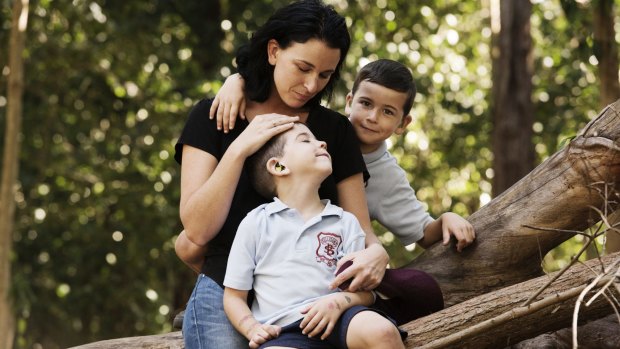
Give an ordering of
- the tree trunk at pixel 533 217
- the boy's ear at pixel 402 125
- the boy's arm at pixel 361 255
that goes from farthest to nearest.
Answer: the boy's ear at pixel 402 125
the tree trunk at pixel 533 217
the boy's arm at pixel 361 255

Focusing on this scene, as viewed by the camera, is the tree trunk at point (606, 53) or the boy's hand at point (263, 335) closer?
the boy's hand at point (263, 335)

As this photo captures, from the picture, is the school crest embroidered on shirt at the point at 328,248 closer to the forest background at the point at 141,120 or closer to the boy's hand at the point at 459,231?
the boy's hand at the point at 459,231

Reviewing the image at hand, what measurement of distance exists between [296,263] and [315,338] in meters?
0.24

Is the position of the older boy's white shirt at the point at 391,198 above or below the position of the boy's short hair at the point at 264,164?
below

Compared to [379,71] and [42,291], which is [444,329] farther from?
[42,291]

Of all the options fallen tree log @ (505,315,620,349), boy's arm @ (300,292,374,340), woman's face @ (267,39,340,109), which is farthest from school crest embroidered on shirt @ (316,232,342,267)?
fallen tree log @ (505,315,620,349)

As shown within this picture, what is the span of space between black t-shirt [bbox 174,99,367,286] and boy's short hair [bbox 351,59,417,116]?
31 cm

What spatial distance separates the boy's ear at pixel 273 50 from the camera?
3297 mm

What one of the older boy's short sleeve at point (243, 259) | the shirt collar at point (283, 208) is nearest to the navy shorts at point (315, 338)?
the older boy's short sleeve at point (243, 259)

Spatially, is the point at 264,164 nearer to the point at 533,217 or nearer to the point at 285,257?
the point at 285,257

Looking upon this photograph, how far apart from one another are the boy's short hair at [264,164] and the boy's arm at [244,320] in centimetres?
38

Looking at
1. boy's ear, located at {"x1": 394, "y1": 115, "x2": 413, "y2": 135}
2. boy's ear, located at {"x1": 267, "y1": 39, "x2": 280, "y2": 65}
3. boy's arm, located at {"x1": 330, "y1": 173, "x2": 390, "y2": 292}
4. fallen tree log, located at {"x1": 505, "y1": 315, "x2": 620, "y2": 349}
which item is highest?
boy's ear, located at {"x1": 267, "y1": 39, "x2": 280, "y2": 65}

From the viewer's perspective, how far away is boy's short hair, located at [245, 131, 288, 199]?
312 cm

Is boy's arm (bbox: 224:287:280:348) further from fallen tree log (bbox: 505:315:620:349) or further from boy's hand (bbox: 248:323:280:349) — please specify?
fallen tree log (bbox: 505:315:620:349)
